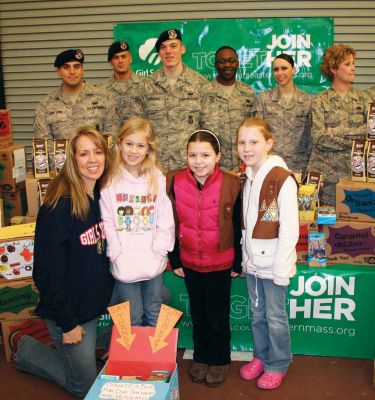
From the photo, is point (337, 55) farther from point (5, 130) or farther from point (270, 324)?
point (5, 130)

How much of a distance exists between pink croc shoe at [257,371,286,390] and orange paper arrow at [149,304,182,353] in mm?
974

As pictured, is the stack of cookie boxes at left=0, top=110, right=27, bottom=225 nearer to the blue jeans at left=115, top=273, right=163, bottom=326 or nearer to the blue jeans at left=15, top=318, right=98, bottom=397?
the blue jeans at left=15, top=318, right=98, bottom=397

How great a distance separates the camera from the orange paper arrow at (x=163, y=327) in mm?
2521

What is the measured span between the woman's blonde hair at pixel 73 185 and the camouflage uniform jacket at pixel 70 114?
6.34 feet

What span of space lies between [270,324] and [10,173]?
2.71m

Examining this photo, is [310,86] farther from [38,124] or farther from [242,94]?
[38,124]

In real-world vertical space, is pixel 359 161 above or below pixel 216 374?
above

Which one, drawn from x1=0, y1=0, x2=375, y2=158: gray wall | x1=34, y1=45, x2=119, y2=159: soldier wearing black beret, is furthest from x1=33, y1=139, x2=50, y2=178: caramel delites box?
x1=0, y1=0, x2=375, y2=158: gray wall

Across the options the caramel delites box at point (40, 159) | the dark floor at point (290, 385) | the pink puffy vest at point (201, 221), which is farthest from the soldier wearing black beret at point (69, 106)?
the dark floor at point (290, 385)

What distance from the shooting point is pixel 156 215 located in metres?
3.08

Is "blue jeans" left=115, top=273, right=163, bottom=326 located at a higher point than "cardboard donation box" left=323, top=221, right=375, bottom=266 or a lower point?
lower

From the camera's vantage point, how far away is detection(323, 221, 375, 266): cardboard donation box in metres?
3.54

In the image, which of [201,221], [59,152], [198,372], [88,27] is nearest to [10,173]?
[59,152]

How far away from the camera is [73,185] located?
283 cm
